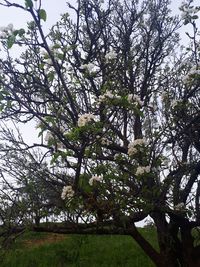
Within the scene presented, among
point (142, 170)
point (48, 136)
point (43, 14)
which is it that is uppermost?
point (43, 14)

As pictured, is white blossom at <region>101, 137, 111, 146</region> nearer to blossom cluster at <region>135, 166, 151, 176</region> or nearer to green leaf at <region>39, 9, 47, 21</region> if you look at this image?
blossom cluster at <region>135, 166, 151, 176</region>

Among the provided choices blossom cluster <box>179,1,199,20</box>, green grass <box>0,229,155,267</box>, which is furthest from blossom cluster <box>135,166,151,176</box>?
green grass <box>0,229,155,267</box>

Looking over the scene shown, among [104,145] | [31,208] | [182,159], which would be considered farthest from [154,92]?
[31,208]

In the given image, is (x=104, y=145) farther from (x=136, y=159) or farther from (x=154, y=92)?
(x=154, y=92)

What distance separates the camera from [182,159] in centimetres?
720

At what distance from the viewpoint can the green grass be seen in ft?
34.3

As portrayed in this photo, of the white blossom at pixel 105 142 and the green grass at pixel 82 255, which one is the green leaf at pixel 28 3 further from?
the green grass at pixel 82 255

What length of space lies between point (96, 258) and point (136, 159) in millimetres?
6301

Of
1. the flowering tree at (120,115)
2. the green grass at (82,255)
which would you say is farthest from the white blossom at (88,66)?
the green grass at (82,255)

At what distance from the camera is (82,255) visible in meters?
11.5

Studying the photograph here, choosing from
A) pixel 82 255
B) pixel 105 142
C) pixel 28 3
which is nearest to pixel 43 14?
pixel 28 3

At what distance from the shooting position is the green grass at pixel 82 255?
1047cm

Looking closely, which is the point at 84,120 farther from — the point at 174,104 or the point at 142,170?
the point at 174,104

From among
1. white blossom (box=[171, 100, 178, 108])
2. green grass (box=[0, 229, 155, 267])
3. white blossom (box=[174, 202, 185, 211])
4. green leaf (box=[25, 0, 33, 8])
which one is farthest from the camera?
green grass (box=[0, 229, 155, 267])
